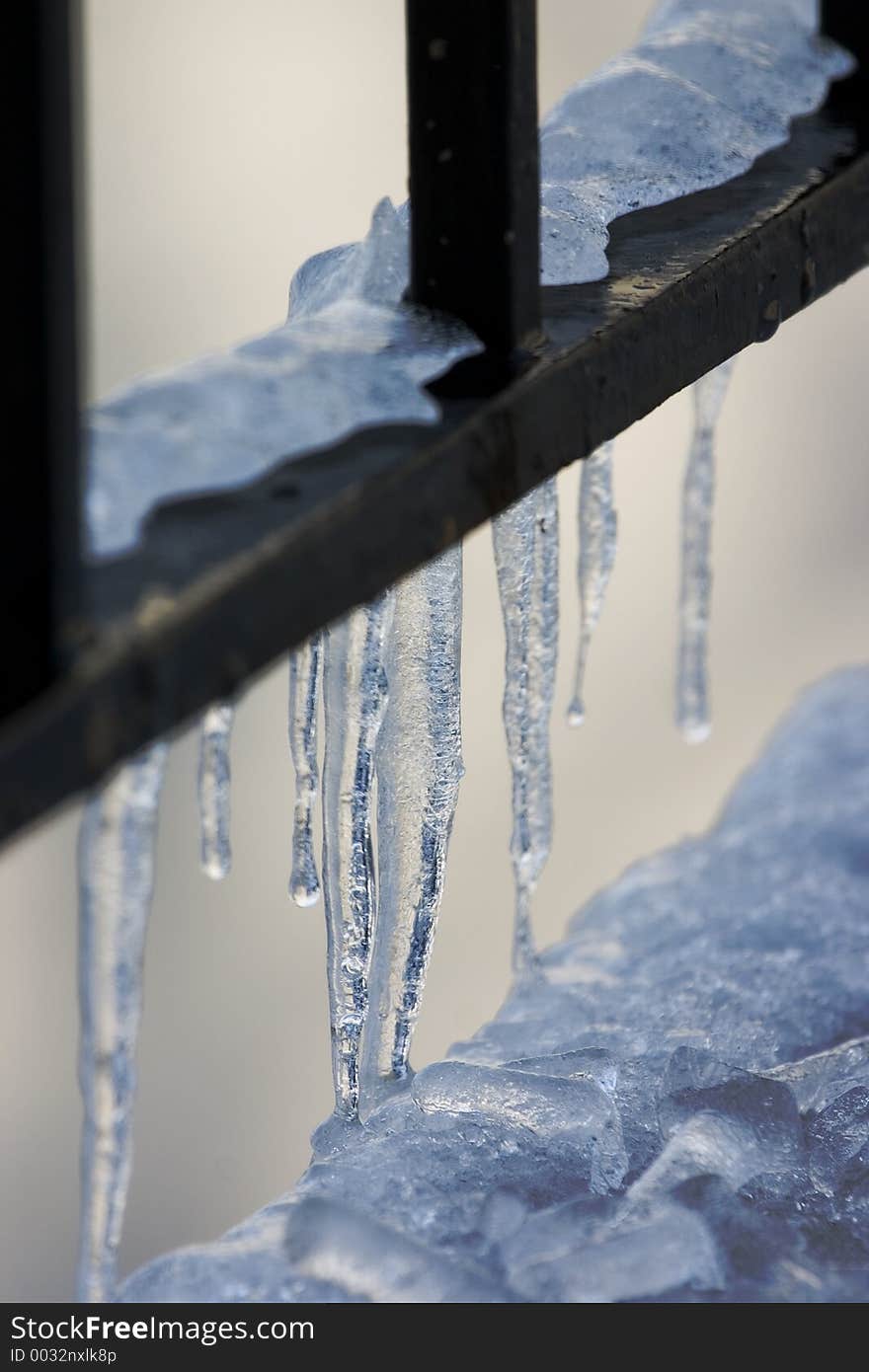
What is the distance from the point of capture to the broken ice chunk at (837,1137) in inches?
83.4

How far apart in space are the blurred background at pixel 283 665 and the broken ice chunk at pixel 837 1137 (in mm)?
2020

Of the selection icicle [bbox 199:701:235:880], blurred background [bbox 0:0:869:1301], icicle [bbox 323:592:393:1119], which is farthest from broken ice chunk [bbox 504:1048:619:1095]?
blurred background [bbox 0:0:869:1301]

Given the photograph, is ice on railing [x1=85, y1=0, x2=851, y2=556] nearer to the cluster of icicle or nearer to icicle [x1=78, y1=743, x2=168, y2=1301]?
the cluster of icicle

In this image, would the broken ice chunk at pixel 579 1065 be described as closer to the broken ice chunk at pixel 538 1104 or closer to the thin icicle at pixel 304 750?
the broken ice chunk at pixel 538 1104

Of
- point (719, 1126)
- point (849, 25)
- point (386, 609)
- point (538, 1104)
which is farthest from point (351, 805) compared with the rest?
point (849, 25)

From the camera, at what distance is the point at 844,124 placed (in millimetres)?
2303

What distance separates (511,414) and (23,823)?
2.01 feet

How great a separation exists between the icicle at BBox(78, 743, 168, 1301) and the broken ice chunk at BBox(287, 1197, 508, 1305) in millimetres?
393

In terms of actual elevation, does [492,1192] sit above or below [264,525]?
below

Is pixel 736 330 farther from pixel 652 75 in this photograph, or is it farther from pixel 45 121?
pixel 45 121

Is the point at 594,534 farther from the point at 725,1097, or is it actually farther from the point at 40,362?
the point at 40,362

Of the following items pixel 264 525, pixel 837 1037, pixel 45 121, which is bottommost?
pixel 837 1037

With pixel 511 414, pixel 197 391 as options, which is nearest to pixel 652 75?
pixel 511 414

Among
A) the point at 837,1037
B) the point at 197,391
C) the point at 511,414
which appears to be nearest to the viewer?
the point at 197,391
